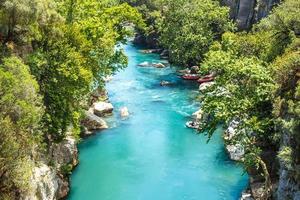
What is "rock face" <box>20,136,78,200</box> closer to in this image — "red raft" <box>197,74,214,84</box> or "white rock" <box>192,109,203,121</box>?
"white rock" <box>192,109,203,121</box>

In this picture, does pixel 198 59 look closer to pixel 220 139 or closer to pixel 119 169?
pixel 220 139

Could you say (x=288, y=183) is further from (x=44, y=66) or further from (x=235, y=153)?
(x=44, y=66)

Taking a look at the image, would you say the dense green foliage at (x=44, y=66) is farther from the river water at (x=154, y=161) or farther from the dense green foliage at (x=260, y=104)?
the dense green foliage at (x=260, y=104)

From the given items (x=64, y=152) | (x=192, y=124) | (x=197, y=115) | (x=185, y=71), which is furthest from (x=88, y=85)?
(x=185, y=71)

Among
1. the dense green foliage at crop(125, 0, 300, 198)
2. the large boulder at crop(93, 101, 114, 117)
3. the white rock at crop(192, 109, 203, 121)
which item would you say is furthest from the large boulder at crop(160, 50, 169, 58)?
the dense green foliage at crop(125, 0, 300, 198)

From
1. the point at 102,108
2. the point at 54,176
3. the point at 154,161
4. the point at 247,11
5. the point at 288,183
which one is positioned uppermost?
the point at 247,11

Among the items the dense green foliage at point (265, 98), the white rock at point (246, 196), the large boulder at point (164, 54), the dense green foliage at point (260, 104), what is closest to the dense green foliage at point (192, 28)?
the large boulder at point (164, 54)

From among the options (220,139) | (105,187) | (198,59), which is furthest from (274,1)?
(105,187)
